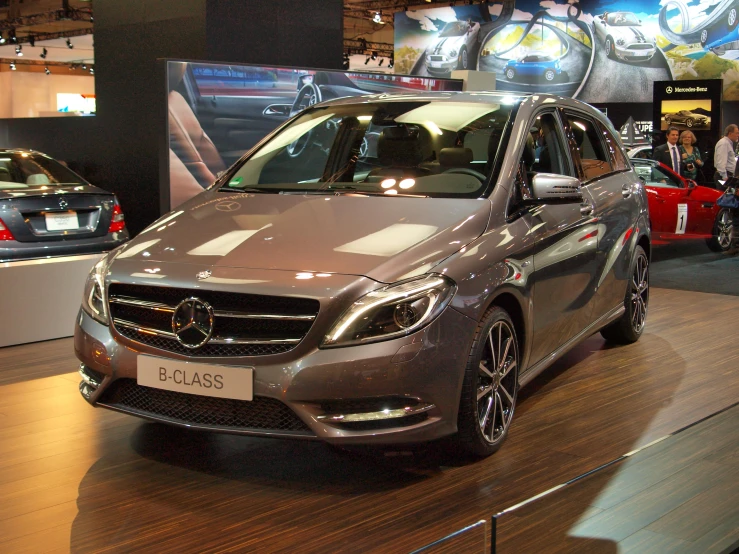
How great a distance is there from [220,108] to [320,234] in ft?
15.7

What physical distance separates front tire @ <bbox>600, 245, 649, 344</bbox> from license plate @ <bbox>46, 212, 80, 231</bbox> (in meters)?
3.87

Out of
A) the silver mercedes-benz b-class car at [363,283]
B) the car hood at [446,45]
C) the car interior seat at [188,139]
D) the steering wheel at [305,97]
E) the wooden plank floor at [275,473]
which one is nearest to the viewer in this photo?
the wooden plank floor at [275,473]

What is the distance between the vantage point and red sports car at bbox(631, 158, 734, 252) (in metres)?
10.7

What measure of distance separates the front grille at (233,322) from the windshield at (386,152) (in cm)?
103

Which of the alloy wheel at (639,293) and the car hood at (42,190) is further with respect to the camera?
the car hood at (42,190)

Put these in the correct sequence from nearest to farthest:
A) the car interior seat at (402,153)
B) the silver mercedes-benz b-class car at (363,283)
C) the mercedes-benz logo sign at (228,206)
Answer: the silver mercedes-benz b-class car at (363,283) < the mercedes-benz logo sign at (228,206) < the car interior seat at (402,153)

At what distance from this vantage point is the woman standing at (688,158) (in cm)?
1255

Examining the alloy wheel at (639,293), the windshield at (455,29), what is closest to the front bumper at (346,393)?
the alloy wheel at (639,293)

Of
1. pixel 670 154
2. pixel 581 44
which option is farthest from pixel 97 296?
pixel 581 44

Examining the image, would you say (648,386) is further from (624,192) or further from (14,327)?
(14,327)

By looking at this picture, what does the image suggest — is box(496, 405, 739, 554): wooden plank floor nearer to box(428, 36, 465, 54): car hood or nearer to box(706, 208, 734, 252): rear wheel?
box(706, 208, 734, 252): rear wheel

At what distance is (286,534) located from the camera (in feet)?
10.2

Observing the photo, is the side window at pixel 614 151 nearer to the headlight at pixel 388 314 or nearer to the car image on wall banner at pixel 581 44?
the headlight at pixel 388 314

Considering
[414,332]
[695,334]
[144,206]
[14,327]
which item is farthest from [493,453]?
[144,206]
